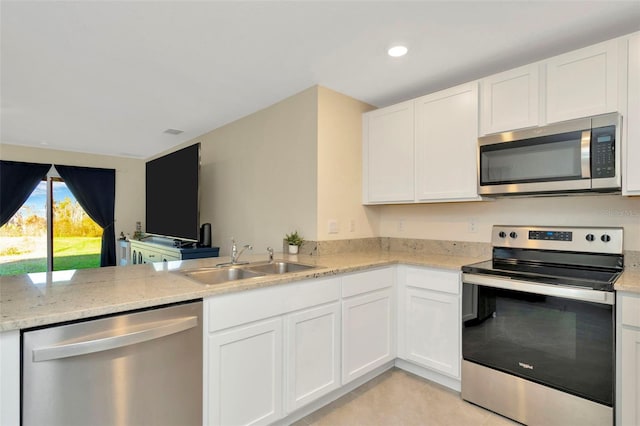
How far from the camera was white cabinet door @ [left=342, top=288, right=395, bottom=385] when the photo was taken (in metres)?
2.16

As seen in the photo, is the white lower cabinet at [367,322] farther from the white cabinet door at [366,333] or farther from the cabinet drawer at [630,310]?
the cabinet drawer at [630,310]

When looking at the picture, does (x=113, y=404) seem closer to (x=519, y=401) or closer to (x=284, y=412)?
(x=284, y=412)

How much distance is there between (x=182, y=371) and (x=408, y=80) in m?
2.51

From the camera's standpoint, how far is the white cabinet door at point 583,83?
6.04ft

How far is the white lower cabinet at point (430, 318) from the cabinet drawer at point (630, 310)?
0.81m

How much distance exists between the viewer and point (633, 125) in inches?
70.2

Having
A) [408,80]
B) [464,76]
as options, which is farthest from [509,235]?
[408,80]

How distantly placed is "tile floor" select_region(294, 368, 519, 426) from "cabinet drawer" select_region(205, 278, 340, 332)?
69cm

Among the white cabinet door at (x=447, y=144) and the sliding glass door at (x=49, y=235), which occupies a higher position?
the white cabinet door at (x=447, y=144)

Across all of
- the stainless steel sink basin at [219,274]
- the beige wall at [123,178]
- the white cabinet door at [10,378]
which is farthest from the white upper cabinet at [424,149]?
the beige wall at [123,178]

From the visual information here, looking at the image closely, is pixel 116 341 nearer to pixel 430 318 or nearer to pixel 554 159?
pixel 430 318

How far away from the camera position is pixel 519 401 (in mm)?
1902

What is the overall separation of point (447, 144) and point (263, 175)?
1784mm

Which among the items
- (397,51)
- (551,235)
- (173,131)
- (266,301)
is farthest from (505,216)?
(173,131)
